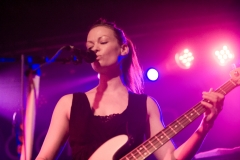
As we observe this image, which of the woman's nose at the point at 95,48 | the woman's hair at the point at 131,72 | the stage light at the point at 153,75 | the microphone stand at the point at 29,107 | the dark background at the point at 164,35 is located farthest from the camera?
the stage light at the point at 153,75

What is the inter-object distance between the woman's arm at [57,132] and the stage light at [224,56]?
2796 mm

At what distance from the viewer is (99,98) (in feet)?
7.59

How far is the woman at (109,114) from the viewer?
2.05m

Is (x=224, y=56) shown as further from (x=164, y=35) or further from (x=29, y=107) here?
(x=29, y=107)

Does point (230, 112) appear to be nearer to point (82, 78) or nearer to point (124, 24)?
point (124, 24)

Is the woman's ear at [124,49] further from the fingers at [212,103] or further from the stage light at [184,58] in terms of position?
the stage light at [184,58]

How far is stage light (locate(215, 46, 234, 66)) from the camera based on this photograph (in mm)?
4348

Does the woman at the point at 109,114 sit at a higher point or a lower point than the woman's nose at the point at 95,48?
lower

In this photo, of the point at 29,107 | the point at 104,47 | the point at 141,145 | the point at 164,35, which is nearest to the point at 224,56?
the point at 164,35

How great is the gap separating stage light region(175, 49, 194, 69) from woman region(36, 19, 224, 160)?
216 cm

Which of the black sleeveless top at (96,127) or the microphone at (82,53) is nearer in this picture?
the microphone at (82,53)

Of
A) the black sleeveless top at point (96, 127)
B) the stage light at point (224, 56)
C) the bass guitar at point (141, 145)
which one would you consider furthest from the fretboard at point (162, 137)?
the stage light at point (224, 56)

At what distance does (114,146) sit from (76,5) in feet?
9.63

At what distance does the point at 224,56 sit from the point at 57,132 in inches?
118
